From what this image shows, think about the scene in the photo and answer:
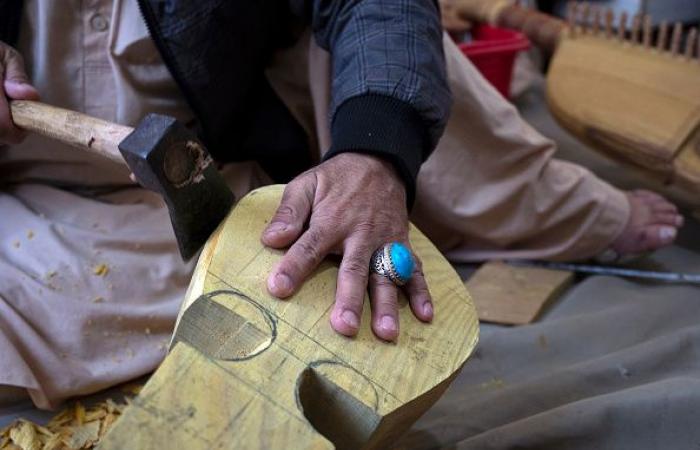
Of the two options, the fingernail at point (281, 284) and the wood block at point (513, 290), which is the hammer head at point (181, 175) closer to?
the fingernail at point (281, 284)

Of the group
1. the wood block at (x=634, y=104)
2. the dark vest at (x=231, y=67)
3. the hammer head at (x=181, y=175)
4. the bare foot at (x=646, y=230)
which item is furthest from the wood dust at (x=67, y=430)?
the wood block at (x=634, y=104)

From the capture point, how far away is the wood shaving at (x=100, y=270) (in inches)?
40.9

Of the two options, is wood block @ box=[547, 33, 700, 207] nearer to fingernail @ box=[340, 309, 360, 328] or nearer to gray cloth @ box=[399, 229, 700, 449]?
gray cloth @ box=[399, 229, 700, 449]

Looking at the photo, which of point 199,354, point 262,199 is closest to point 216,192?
point 262,199

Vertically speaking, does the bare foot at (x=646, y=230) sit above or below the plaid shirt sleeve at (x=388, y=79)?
below

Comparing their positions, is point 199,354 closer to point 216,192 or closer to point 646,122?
point 216,192

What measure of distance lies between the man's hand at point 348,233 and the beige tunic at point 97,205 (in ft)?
1.18

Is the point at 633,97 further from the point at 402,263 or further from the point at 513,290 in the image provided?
the point at 402,263

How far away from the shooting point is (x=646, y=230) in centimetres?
142

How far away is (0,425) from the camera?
3.21ft

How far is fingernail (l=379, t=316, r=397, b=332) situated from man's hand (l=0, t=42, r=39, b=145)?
1.71 ft

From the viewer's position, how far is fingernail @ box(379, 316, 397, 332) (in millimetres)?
724

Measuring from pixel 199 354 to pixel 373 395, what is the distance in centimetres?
16

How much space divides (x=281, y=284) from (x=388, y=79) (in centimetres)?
34
